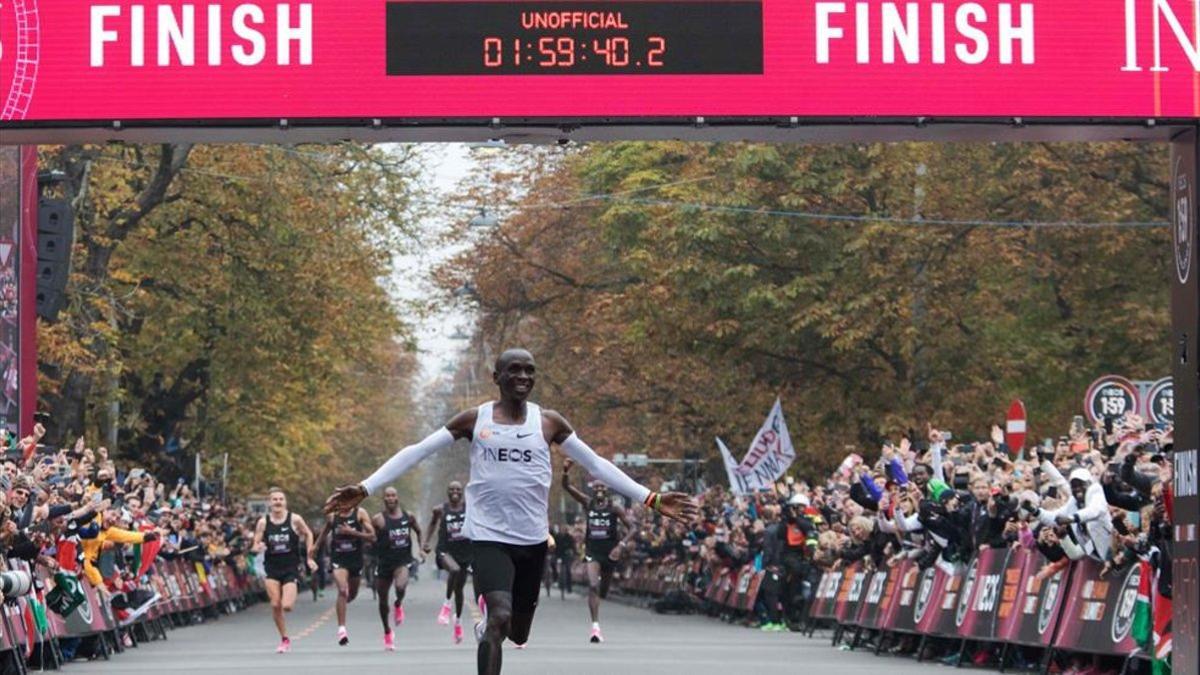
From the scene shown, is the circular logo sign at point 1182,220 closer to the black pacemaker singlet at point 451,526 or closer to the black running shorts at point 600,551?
the black pacemaker singlet at point 451,526

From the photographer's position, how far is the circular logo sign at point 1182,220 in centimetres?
1808

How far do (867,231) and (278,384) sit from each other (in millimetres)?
15844

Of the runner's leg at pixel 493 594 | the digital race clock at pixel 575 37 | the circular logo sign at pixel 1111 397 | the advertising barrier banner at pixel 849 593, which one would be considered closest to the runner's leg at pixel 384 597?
the advertising barrier banner at pixel 849 593

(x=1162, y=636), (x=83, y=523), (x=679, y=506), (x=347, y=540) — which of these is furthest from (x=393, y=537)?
(x=679, y=506)

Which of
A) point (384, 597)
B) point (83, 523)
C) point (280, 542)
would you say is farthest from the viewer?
point (384, 597)

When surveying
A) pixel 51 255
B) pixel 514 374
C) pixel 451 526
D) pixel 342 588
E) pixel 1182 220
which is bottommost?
pixel 342 588

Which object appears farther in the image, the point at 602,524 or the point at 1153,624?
the point at 602,524

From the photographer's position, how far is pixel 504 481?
13.3 meters

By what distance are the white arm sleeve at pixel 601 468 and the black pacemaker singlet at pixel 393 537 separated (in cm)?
1581

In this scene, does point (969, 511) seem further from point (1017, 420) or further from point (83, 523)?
point (83, 523)

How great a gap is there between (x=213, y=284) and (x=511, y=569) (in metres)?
34.8

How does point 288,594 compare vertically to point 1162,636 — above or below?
below

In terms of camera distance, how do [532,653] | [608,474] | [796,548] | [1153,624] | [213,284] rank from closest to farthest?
[608,474], [1153,624], [532,653], [796,548], [213,284]

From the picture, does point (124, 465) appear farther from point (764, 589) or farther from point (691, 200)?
point (764, 589)
